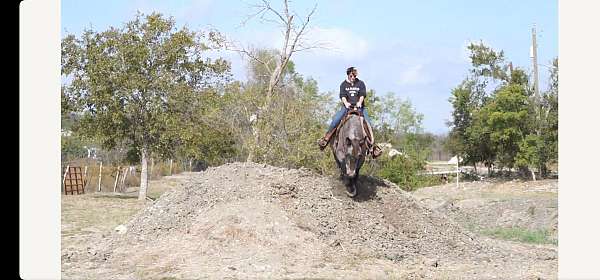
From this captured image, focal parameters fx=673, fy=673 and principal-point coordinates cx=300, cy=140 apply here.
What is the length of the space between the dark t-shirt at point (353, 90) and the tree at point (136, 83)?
1550 centimetres

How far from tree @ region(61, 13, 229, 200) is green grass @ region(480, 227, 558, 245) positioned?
14.5m

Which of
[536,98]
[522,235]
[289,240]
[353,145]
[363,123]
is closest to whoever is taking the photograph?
[289,240]

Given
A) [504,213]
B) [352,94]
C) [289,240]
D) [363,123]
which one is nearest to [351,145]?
[363,123]

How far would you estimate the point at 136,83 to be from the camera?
27.6 metres

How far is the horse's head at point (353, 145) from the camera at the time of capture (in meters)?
12.6

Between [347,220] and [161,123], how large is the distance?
668 inches

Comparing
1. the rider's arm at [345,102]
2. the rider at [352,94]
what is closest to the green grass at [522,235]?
the rider at [352,94]

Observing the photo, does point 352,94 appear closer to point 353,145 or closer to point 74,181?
point 353,145

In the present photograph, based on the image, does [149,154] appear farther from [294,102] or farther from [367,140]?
[367,140]

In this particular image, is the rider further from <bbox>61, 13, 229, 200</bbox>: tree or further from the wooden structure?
the wooden structure

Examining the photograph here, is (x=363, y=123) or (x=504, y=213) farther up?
(x=363, y=123)

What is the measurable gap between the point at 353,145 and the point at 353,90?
4.63 feet

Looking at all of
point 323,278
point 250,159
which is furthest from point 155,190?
point 323,278

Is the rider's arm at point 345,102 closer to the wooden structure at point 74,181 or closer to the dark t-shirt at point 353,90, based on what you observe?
the dark t-shirt at point 353,90
